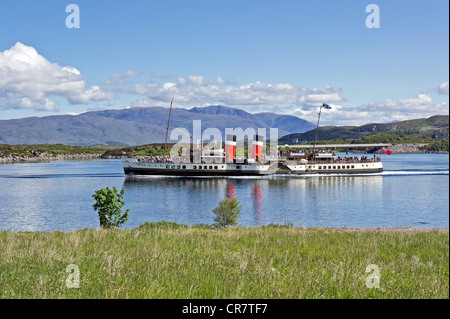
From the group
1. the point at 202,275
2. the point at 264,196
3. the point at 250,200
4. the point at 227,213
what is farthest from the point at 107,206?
the point at 264,196

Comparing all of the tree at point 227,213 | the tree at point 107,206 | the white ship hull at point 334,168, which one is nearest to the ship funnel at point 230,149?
the white ship hull at point 334,168

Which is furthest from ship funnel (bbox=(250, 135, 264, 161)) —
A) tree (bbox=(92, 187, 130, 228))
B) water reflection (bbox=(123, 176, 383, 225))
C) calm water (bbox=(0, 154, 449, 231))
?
tree (bbox=(92, 187, 130, 228))

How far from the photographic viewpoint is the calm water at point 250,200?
4594cm

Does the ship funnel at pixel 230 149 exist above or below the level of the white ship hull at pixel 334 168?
above

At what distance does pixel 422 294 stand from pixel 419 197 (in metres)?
62.9

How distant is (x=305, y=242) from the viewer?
13625mm

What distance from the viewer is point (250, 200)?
6319 centimetres

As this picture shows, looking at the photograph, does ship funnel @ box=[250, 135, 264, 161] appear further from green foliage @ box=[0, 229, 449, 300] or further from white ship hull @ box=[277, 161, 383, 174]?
green foliage @ box=[0, 229, 449, 300]

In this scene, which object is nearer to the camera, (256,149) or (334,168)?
(334,168)

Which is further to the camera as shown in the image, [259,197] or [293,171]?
[293,171]

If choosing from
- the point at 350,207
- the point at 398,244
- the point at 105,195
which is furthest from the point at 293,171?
the point at 398,244

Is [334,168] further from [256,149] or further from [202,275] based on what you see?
[202,275]

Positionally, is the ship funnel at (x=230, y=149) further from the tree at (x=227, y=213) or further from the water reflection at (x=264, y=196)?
the tree at (x=227, y=213)
